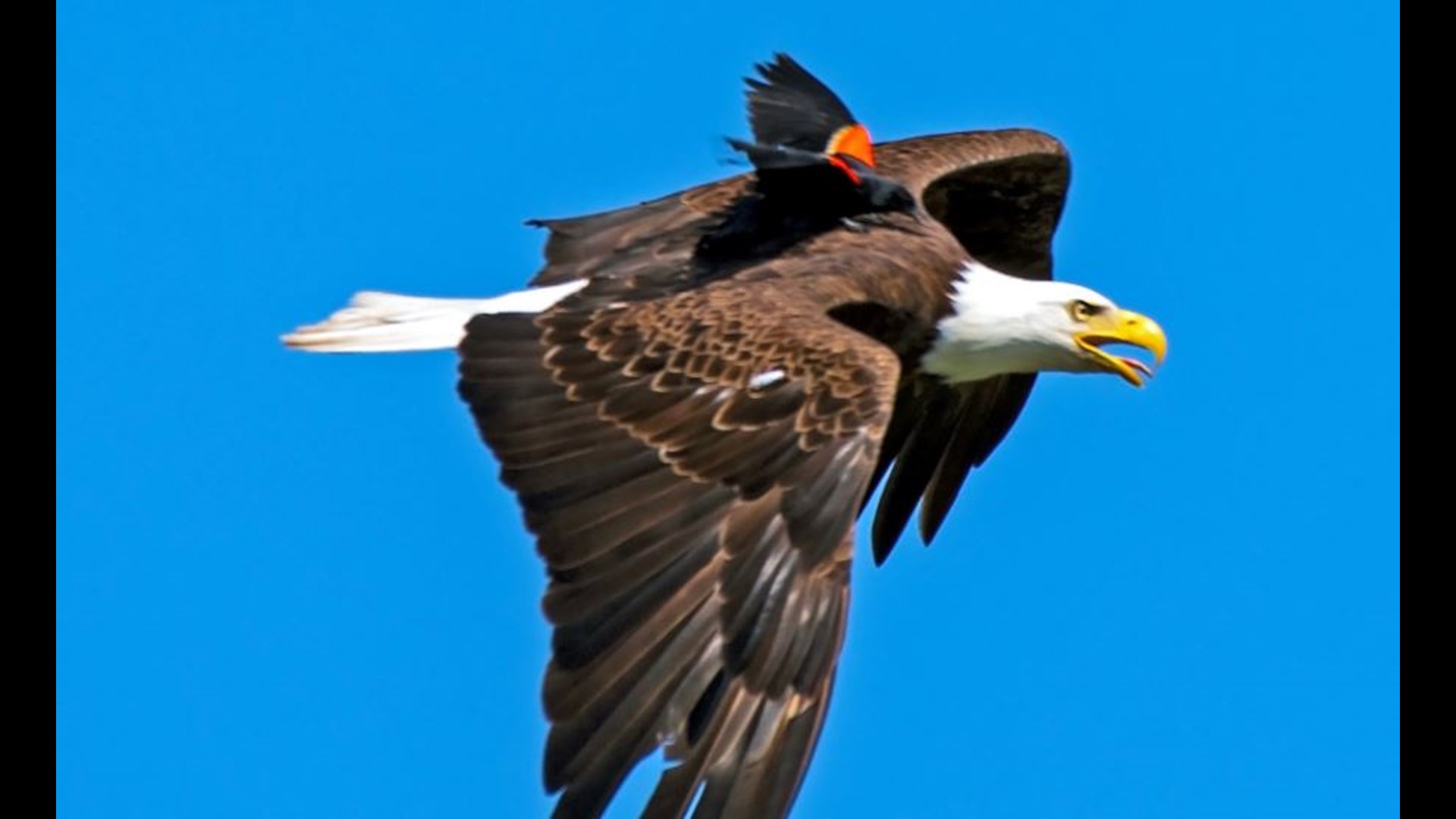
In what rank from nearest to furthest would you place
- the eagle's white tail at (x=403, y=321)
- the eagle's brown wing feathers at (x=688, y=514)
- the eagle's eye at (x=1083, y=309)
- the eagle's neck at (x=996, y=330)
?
the eagle's brown wing feathers at (x=688, y=514) → the eagle's white tail at (x=403, y=321) → the eagle's neck at (x=996, y=330) → the eagle's eye at (x=1083, y=309)

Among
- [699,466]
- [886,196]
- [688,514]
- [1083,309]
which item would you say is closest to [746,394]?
[699,466]

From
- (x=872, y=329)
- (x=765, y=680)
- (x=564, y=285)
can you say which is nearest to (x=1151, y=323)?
(x=872, y=329)

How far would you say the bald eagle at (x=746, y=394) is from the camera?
703 cm

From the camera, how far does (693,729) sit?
23.0 ft

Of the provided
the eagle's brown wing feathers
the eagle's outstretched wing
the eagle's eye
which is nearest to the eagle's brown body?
the eagle's brown wing feathers

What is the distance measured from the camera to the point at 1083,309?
9.08 metres

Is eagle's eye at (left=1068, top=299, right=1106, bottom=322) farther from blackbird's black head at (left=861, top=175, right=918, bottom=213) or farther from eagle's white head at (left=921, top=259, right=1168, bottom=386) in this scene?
blackbird's black head at (left=861, top=175, right=918, bottom=213)

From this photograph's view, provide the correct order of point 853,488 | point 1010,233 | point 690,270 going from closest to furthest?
1. point 853,488
2. point 690,270
3. point 1010,233

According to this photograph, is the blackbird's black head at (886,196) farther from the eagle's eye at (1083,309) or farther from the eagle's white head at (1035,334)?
the eagle's eye at (1083,309)

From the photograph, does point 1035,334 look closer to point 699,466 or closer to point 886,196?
point 886,196

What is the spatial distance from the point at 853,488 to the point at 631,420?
0.64 metres

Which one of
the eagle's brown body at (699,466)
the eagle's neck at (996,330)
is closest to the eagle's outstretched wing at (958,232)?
the eagle's neck at (996,330)

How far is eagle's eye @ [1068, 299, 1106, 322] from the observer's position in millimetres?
9070

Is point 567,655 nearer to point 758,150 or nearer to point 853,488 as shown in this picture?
point 853,488
